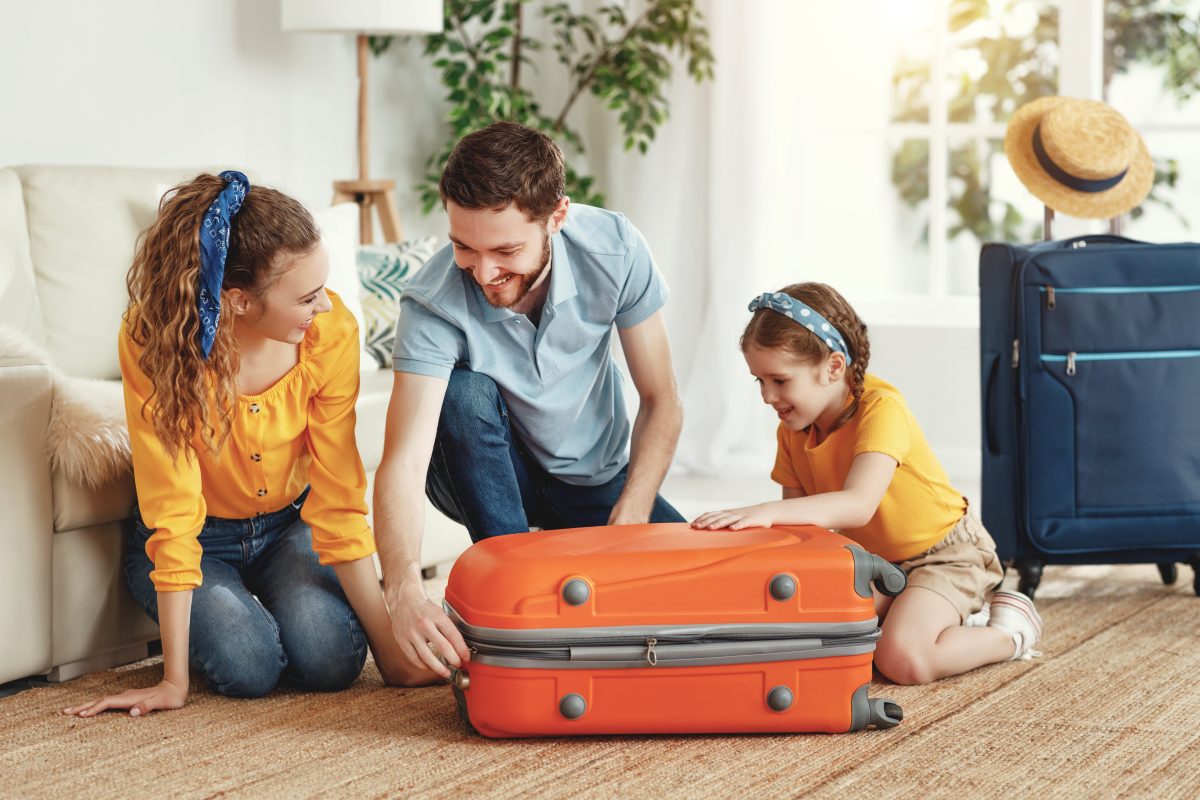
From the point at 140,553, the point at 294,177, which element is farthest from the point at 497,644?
the point at 294,177

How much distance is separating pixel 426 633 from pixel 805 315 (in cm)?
71

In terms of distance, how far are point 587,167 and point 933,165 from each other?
3.54ft

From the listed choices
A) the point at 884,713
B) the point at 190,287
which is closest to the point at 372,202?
the point at 190,287

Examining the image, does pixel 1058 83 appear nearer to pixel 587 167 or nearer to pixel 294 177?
pixel 587 167

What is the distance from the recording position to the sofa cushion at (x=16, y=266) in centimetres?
256

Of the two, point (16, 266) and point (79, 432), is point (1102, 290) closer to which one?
point (79, 432)

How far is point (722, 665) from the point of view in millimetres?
1666

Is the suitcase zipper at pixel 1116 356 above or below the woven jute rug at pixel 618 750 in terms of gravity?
above

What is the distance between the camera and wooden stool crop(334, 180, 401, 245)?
11.7 feet

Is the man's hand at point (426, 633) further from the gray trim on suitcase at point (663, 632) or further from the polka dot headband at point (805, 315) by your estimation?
the polka dot headband at point (805, 315)

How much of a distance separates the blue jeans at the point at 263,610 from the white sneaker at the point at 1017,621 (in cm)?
96

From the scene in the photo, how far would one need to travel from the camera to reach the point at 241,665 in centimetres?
195

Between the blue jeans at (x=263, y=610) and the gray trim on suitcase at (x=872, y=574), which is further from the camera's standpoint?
the blue jeans at (x=263, y=610)

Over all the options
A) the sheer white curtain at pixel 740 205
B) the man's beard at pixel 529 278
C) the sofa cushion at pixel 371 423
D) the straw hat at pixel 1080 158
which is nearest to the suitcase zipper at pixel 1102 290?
the straw hat at pixel 1080 158
